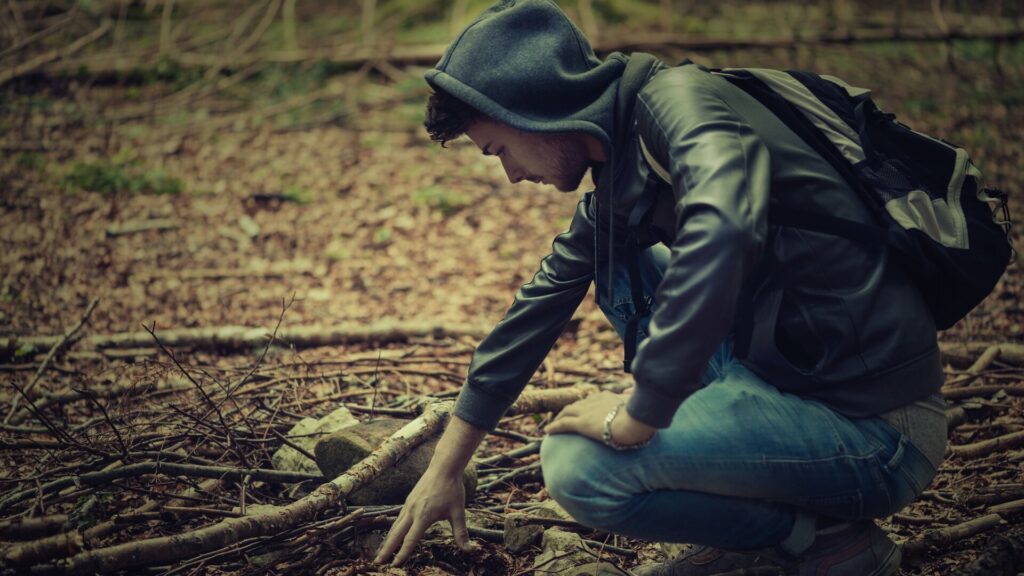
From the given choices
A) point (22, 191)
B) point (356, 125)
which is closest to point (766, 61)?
point (356, 125)

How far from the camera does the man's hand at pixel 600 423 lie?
2.00 m

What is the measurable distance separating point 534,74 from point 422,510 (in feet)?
4.44

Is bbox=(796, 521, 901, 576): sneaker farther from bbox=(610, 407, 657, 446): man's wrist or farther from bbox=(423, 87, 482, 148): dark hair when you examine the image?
bbox=(423, 87, 482, 148): dark hair

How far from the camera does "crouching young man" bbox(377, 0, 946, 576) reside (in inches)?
72.6

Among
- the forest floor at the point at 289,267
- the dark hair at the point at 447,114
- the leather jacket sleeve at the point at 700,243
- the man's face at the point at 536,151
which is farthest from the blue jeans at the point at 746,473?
the dark hair at the point at 447,114

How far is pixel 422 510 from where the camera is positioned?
2.40 metres

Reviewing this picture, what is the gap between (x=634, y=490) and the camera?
6.91 ft

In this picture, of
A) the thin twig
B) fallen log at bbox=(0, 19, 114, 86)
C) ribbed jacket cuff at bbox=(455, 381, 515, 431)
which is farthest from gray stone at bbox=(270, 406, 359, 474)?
fallen log at bbox=(0, 19, 114, 86)

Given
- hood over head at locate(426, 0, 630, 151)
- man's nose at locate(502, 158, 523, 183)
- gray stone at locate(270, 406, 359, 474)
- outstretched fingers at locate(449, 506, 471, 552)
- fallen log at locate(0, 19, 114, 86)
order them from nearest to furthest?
hood over head at locate(426, 0, 630, 151), man's nose at locate(502, 158, 523, 183), outstretched fingers at locate(449, 506, 471, 552), gray stone at locate(270, 406, 359, 474), fallen log at locate(0, 19, 114, 86)

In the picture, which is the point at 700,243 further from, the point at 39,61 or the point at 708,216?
the point at 39,61

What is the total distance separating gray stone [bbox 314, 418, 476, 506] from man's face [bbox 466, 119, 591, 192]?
1.13 meters

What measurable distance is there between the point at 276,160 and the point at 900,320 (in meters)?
6.09

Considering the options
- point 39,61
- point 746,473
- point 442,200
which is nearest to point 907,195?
point 746,473

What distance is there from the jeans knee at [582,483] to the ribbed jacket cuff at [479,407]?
26 cm
